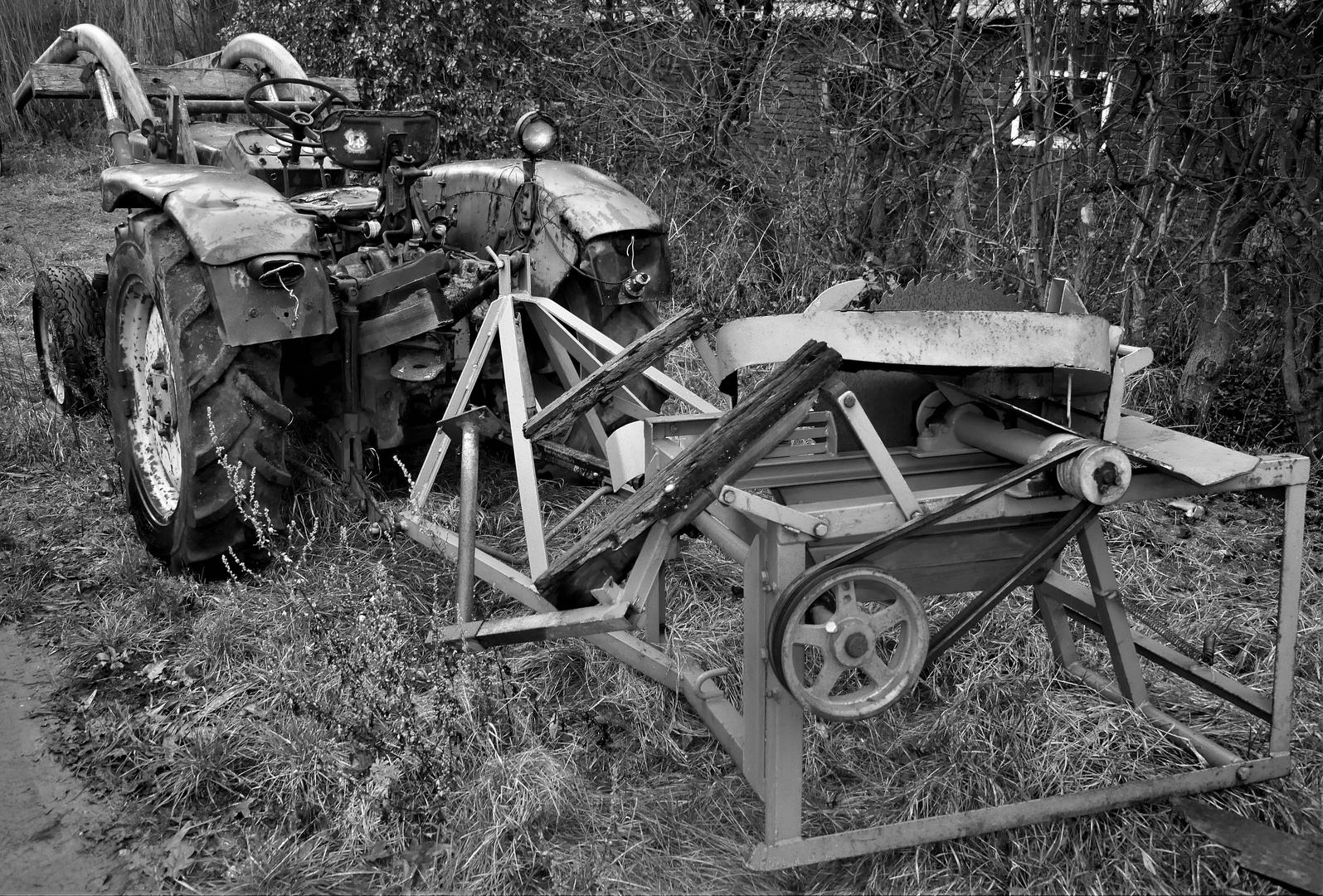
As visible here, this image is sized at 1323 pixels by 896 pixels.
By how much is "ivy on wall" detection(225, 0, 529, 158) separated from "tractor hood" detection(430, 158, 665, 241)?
14.4 ft

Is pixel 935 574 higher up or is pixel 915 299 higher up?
pixel 915 299

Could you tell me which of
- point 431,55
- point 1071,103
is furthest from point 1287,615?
point 431,55

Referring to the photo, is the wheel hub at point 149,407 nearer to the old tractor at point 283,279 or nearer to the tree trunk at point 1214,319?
the old tractor at point 283,279

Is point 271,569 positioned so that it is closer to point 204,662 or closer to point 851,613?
point 204,662

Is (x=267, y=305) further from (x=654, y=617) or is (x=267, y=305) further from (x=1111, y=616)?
(x=1111, y=616)

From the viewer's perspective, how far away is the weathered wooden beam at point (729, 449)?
6.77ft

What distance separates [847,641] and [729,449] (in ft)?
1.42

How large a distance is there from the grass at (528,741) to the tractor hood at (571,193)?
1179 mm

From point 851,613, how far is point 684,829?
0.82 metres

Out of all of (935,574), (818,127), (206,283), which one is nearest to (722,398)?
(818,127)

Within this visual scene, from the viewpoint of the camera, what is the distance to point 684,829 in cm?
252

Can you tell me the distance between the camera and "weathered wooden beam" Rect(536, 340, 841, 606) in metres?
2.06

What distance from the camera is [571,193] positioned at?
12.8ft

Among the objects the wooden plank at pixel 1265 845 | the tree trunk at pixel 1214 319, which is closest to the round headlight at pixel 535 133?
the wooden plank at pixel 1265 845
